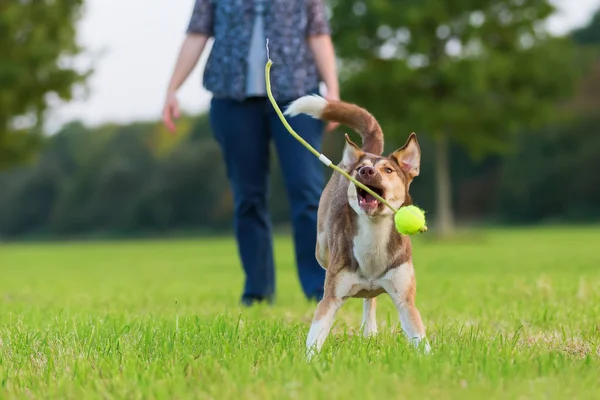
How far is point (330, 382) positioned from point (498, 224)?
34.4 meters

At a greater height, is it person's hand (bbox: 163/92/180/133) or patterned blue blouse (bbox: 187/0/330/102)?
patterned blue blouse (bbox: 187/0/330/102)

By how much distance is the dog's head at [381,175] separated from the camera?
331 cm

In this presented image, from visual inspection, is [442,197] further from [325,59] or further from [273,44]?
[273,44]

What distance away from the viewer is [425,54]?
2136 centimetres

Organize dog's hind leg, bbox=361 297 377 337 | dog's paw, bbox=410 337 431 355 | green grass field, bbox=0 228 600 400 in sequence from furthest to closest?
dog's hind leg, bbox=361 297 377 337 < dog's paw, bbox=410 337 431 355 < green grass field, bbox=0 228 600 400

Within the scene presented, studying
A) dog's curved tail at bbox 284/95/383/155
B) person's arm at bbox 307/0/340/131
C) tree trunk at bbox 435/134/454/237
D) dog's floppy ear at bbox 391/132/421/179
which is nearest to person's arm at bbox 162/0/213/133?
person's arm at bbox 307/0/340/131

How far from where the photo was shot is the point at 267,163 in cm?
581

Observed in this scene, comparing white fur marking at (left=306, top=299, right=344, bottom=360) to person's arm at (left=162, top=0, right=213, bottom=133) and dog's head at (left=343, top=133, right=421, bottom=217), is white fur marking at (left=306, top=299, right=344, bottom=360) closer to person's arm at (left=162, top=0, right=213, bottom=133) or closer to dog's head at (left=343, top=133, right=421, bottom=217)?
dog's head at (left=343, top=133, right=421, bottom=217)

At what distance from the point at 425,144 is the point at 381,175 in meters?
32.3

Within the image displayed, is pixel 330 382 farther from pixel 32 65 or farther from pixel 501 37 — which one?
pixel 501 37

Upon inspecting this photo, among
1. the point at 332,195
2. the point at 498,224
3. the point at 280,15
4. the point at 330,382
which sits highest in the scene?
the point at 280,15

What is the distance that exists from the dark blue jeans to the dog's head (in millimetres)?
1829

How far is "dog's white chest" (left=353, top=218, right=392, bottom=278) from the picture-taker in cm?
348

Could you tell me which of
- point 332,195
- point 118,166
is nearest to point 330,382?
point 332,195
